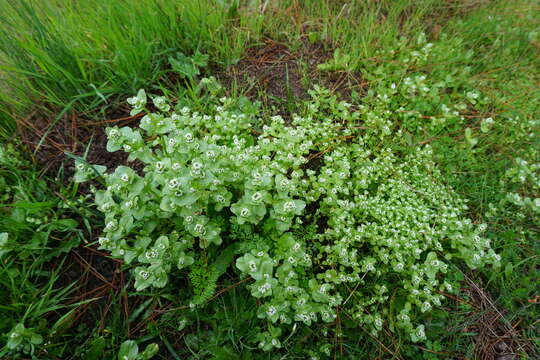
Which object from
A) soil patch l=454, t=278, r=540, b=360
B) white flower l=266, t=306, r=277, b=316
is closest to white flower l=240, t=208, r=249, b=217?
white flower l=266, t=306, r=277, b=316

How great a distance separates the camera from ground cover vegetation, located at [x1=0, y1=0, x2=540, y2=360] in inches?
71.4

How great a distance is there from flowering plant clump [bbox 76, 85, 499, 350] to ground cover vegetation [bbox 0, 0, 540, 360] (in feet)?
0.05

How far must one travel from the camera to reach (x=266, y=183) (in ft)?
5.80

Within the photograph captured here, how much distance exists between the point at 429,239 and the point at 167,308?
189cm

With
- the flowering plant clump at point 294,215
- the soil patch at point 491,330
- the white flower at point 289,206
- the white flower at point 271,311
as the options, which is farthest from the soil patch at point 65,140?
the soil patch at point 491,330

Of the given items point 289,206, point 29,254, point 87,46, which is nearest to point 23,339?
point 29,254

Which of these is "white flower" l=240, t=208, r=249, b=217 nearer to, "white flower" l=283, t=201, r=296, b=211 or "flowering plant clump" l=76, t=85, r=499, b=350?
"flowering plant clump" l=76, t=85, r=499, b=350

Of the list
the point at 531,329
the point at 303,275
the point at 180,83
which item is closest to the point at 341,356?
the point at 303,275

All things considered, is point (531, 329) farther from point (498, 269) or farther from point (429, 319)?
point (429, 319)

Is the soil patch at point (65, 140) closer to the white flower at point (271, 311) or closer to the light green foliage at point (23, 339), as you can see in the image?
the light green foliage at point (23, 339)

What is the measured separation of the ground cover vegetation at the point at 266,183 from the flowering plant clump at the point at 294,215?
16 millimetres

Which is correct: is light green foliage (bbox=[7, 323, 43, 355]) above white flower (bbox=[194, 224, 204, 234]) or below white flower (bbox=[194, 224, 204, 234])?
below

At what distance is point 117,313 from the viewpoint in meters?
2.00

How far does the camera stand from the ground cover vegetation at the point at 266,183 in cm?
181
